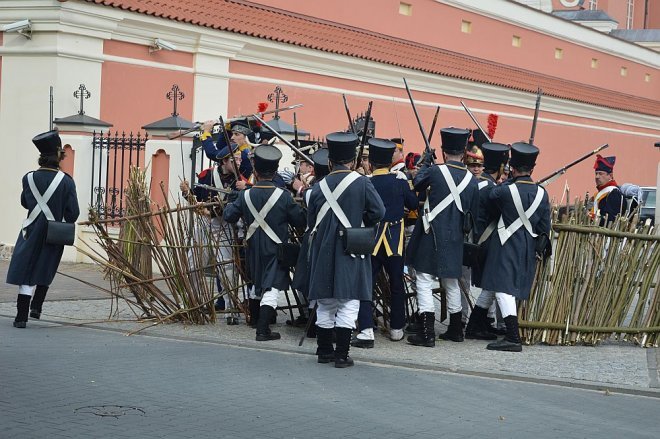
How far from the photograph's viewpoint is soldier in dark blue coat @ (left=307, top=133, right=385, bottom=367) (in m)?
9.06

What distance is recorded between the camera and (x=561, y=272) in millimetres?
10406

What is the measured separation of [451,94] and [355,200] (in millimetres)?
19093

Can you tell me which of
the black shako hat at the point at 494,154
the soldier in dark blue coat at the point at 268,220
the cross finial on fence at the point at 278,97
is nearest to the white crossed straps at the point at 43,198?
the soldier in dark blue coat at the point at 268,220

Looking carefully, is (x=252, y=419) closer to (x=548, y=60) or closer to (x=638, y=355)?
(x=638, y=355)

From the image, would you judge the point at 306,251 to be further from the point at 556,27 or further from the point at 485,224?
the point at 556,27

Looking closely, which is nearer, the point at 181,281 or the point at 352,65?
the point at 181,281

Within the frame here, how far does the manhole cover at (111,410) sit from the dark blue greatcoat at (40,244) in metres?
3.60

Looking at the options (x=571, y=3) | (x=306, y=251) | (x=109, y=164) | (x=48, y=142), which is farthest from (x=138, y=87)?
(x=571, y=3)

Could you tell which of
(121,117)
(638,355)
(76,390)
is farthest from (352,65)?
(76,390)

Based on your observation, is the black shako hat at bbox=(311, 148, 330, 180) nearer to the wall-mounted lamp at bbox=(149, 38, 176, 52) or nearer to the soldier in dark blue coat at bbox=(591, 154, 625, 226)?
the soldier in dark blue coat at bbox=(591, 154, 625, 226)

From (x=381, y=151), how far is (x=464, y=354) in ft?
6.05

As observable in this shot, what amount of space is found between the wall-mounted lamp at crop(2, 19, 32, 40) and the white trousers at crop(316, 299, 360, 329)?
9677 millimetres

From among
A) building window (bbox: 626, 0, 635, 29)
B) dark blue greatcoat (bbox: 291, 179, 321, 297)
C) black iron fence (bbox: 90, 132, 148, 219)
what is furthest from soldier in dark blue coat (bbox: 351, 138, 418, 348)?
building window (bbox: 626, 0, 635, 29)

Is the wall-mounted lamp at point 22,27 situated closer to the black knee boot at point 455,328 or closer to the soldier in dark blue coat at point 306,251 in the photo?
the soldier in dark blue coat at point 306,251
